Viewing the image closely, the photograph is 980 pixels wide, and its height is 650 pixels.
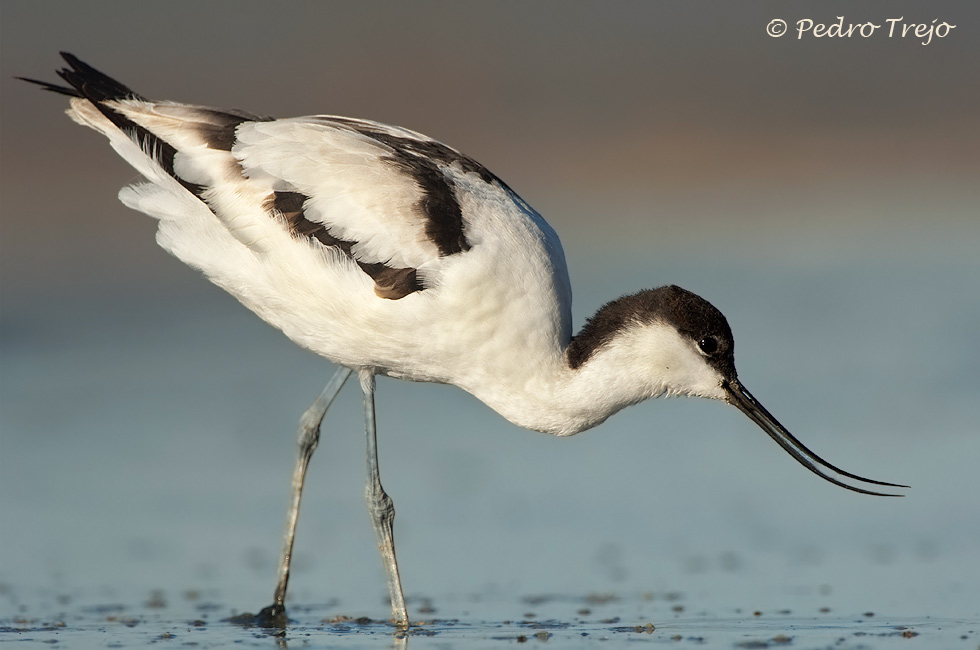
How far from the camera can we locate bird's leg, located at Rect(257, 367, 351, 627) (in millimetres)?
5844

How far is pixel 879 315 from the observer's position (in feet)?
34.4

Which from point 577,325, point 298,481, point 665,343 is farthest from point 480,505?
point 577,325

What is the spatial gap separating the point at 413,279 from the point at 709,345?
3.89 feet

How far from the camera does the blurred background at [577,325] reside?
6.57 m

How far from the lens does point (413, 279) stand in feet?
17.9

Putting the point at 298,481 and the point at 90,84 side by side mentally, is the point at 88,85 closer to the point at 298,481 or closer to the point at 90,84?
the point at 90,84

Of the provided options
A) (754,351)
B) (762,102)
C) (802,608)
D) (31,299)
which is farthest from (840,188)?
(802,608)

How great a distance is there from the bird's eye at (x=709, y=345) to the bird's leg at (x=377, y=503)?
1401 millimetres

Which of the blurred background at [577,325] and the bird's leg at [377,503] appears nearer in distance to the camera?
the bird's leg at [377,503]

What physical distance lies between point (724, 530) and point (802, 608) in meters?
1.07

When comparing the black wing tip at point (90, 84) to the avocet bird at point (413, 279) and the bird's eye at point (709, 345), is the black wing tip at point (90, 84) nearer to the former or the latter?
the avocet bird at point (413, 279)

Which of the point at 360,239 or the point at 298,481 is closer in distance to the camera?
the point at 360,239

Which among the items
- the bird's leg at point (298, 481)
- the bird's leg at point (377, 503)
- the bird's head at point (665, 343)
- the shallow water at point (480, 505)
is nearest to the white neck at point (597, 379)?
the bird's head at point (665, 343)

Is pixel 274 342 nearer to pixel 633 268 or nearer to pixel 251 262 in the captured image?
pixel 633 268
